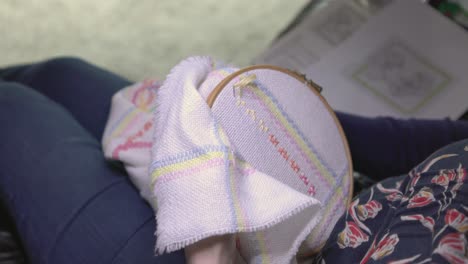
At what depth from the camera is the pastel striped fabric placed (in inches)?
16.4

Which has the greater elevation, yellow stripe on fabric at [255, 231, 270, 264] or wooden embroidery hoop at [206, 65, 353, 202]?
wooden embroidery hoop at [206, 65, 353, 202]

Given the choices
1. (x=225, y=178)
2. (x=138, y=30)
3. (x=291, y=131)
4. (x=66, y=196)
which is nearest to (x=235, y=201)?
(x=225, y=178)

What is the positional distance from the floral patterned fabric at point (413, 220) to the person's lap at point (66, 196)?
20 centimetres

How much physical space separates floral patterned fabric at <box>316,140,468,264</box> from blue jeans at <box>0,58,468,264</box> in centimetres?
12

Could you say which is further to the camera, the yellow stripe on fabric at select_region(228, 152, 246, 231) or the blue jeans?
the blue jeans

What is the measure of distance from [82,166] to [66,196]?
0.05 metres

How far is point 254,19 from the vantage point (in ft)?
4.25

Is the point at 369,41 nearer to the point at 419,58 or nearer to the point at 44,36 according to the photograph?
the point at 419,58

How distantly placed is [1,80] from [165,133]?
1.63 feet

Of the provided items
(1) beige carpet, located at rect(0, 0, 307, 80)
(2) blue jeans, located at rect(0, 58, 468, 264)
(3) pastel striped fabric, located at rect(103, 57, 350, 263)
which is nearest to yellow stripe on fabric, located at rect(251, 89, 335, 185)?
(3) pastel striped fabric, located at rect(103, 57, 350, 263)

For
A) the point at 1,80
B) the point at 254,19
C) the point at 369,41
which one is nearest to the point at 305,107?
the point at 369,41

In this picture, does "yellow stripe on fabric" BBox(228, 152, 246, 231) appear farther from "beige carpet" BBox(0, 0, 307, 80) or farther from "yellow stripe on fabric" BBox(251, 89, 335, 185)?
"beige carpet" BBox(0, 0, 307, 80)

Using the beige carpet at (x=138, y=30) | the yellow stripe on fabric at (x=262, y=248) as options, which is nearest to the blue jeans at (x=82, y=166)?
the yellow stripe on fabric at (x=262, y=248)

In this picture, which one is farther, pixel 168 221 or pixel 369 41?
pixel 369 41
